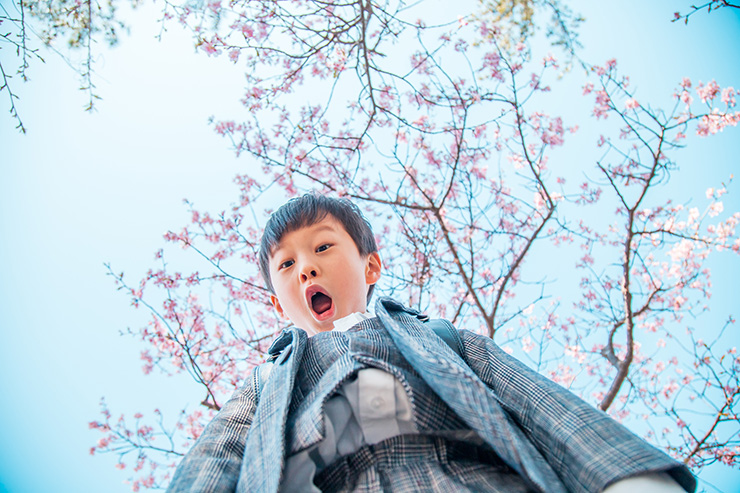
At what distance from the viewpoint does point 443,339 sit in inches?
64.9

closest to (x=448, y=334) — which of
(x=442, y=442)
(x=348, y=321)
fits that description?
(x=348, y=321)

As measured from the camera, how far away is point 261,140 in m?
4.95

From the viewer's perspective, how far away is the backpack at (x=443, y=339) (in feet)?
5.38

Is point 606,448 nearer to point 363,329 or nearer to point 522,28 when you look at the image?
point 363,329

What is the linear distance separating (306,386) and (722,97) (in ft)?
21.3

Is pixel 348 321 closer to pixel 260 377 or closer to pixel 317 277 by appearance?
pixel 317 277

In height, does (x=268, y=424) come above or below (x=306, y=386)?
below

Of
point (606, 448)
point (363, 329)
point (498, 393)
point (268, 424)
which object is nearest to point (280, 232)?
point (363, 329)

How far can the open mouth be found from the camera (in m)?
1.90

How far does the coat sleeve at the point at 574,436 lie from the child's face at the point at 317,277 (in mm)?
751

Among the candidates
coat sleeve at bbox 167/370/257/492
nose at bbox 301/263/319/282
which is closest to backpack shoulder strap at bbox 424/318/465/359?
nose at bbox 301/263/319/282

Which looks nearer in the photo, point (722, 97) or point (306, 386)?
point (306, 386)

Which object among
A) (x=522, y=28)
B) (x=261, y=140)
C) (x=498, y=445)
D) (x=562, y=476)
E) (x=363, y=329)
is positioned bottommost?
(x=562, y=476)

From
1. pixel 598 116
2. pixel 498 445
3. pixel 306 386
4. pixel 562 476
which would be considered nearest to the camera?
pixel 498 445
